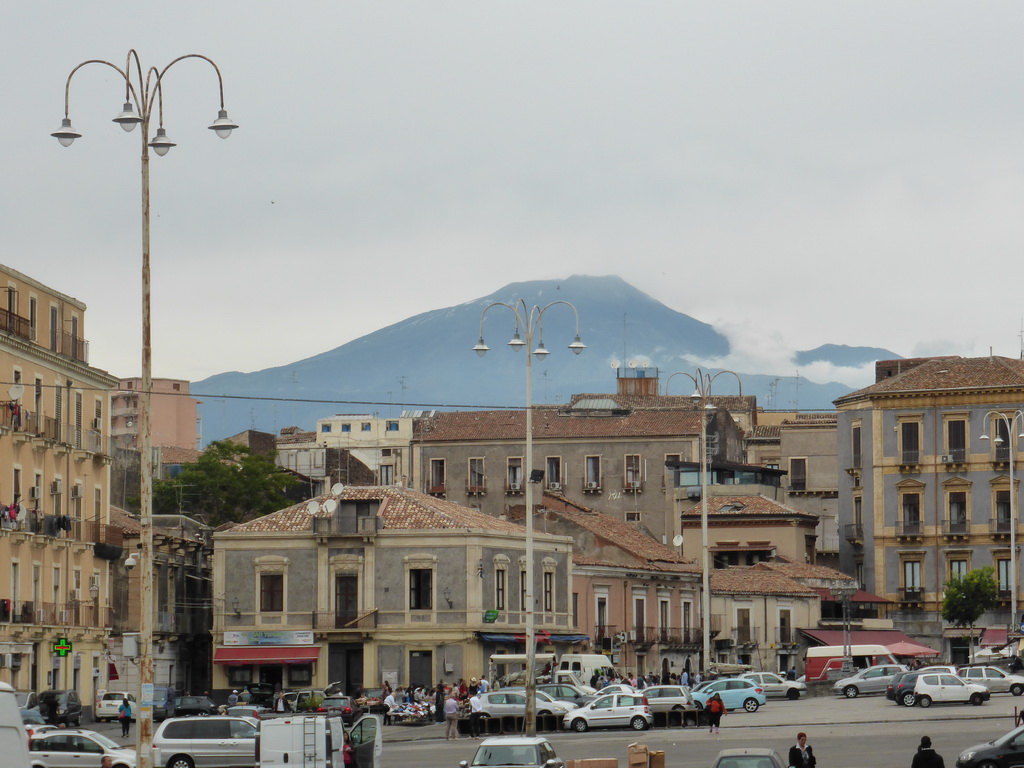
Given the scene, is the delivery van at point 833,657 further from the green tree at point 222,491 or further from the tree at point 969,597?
the green tree at point 222,491

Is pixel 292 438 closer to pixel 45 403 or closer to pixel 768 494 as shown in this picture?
pixel 768 494

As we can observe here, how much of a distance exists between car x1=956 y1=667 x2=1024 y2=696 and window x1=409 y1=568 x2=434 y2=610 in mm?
21809

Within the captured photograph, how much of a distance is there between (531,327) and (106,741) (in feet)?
55.1

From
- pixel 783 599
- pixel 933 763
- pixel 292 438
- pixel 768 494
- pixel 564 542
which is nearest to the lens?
pixel 933 763

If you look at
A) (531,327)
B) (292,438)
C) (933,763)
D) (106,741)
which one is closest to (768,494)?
(292,438)

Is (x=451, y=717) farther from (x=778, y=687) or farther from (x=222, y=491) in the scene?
(x=222, y=491)

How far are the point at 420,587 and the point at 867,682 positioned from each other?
18473 millimetres

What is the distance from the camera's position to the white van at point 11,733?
18453mm

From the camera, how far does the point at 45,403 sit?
2795 inches

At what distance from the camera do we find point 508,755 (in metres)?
36.6

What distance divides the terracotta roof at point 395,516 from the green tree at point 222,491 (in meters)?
25.0

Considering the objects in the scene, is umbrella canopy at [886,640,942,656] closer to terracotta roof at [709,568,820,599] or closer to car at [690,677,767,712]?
terracotta roof at [709,568,820,599]

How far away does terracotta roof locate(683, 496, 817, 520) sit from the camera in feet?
344

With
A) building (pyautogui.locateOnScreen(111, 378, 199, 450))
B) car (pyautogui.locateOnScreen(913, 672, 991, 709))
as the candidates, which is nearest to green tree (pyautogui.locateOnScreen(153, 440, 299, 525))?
building (pyautogui.locateOnScreen(111, 378, 199, 450))
